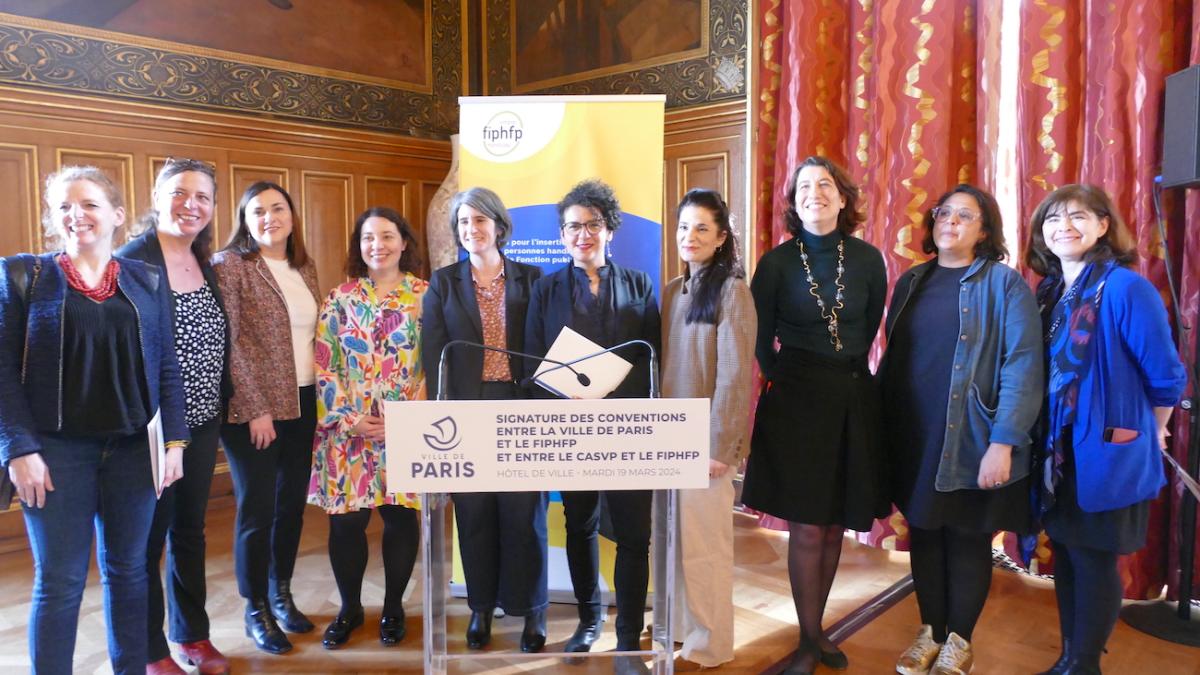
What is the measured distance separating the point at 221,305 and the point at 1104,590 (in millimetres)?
2577

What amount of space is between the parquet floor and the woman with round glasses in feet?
1.41

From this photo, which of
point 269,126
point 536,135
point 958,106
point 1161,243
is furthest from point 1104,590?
point 269,126

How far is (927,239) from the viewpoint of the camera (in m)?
2.29

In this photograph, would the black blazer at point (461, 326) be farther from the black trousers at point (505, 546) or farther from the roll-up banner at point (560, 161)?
the roll-up banner at point (560, 161)

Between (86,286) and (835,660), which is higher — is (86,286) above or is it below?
above

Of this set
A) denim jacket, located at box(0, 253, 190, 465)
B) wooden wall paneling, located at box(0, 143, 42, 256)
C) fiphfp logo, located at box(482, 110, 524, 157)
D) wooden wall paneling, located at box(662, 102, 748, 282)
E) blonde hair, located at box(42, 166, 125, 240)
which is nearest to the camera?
denim jacket, located at box(0, 253, 190, 465)

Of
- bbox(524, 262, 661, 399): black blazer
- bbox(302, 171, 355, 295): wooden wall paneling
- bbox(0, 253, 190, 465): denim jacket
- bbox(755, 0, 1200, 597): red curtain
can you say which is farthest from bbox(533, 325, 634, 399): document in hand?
bbox(302, 171, 355, 295): wooden wall paneling

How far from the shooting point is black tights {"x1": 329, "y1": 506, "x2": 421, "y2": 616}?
2545 millimetres

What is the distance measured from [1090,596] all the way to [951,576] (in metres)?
0.35

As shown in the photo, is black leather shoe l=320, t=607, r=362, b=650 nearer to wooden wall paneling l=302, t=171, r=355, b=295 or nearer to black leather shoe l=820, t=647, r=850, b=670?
black leather shoe l=820, t=647, r=850, b=670

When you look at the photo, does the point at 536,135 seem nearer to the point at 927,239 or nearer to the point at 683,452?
the point at 927,239

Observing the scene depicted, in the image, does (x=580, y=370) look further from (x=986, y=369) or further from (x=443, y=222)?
(x=443, y=222)

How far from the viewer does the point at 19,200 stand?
3508 millimetres

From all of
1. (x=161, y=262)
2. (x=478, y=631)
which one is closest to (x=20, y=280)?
(x=161, y=262)
